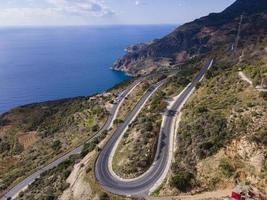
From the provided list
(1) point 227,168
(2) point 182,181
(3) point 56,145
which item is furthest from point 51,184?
(1) point 227,168

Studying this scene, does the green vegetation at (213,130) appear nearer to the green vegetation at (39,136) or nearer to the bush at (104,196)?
the bush at (104,196)

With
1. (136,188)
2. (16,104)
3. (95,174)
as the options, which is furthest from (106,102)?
(16,104)

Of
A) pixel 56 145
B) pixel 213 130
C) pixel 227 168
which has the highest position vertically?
pixel 213 130

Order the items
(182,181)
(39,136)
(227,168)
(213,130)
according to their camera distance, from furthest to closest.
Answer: (39,136) → (213,130) → (182,181) → (227,168)

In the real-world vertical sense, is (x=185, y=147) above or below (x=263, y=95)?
below

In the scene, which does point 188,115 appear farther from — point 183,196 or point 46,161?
point 46,161

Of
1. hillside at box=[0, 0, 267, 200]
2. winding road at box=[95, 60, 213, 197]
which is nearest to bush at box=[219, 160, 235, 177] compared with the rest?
hillside at box=[0, 0, 267, 200]

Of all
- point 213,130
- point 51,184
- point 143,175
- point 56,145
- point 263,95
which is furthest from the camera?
point 56,145

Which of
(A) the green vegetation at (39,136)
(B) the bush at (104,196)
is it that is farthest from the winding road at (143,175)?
(A) the green vegetation at (39,136)

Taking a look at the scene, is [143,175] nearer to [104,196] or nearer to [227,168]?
[104,196]

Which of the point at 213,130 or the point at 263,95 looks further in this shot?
the point at 263,95
